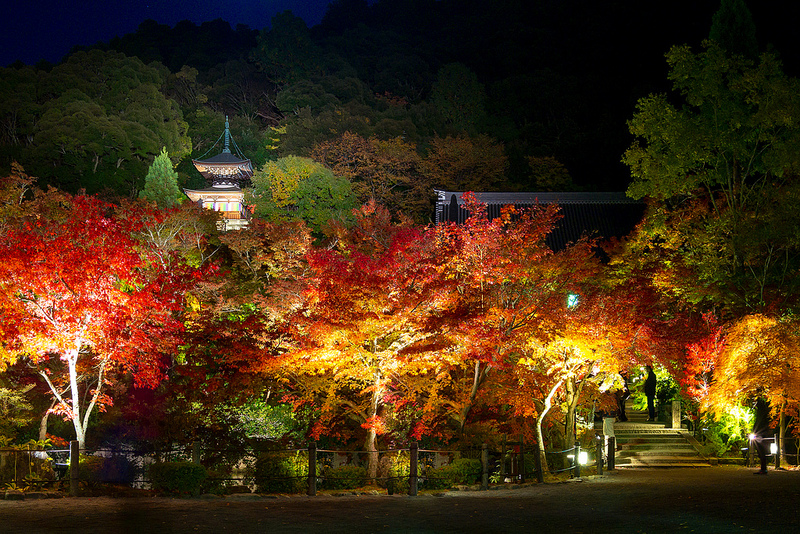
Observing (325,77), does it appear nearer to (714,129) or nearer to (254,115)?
(254,115)

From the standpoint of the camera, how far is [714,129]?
17938 millimetres

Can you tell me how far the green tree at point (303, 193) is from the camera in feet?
89.7

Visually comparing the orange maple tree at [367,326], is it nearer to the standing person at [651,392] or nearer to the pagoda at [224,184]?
the standing person at [651,392]

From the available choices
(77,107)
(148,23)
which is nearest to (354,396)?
(77,107)

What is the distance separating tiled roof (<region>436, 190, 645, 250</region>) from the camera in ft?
96.0

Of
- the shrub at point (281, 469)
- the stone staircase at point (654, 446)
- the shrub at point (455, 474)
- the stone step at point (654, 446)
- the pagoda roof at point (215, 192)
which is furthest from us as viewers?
the pagoda roof at point (215, 192)

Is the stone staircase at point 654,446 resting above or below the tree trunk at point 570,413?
below

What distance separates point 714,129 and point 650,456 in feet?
28.5

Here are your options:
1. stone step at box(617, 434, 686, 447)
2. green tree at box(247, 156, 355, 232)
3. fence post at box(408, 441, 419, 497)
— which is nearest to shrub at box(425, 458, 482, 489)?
fence post at box(408, 441, 419, 497)

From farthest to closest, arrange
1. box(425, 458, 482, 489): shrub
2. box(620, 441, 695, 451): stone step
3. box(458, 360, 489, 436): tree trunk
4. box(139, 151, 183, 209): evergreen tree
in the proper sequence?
1. box(139, 151, 183, 209): evergreen tree
2. box(620, 441, 695, 451): stone step
3. box(458, 360, 489, 436): tree trunk
4. box(425, 458, 482, 489): shrub

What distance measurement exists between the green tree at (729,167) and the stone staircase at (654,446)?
428 centimetres

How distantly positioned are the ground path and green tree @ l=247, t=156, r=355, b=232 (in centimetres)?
1657

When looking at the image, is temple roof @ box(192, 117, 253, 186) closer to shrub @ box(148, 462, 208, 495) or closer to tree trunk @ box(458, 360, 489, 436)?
tree trunk @ box(458, 360, 489, 436)

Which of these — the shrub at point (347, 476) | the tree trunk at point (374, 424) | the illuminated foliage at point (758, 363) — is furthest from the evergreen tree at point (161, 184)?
the illuminated foliage at point (758, 363)
